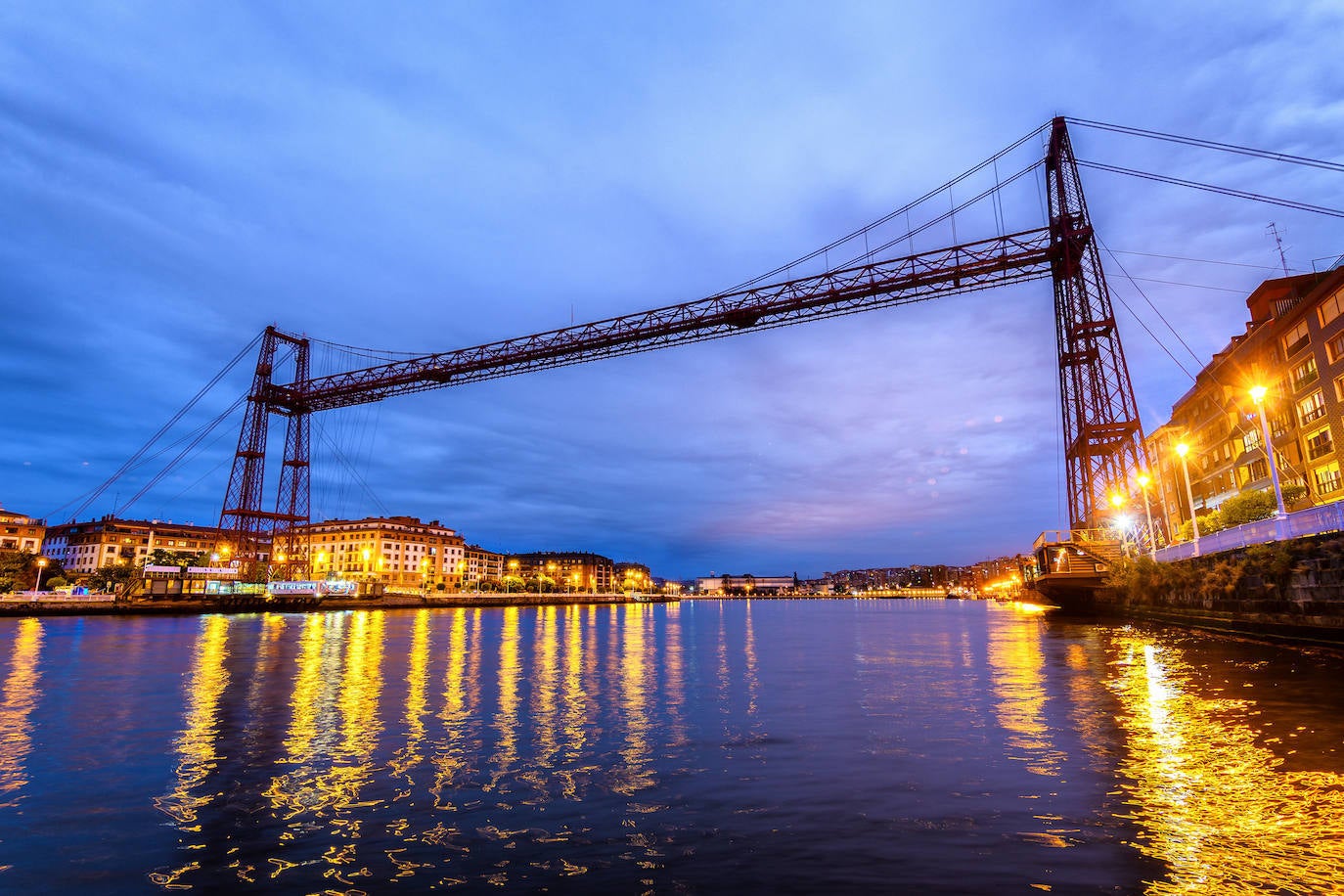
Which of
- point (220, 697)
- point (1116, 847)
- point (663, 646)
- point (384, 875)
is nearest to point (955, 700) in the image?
point (1116, 847)

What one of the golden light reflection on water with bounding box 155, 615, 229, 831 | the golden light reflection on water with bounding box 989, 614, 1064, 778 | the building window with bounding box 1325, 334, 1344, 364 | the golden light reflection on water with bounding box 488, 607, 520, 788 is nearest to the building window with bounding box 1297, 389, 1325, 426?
the building window with bounding box 1325, 334, 1344, 364

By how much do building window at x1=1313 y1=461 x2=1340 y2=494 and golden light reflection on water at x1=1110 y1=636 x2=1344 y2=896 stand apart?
3976 centimetres

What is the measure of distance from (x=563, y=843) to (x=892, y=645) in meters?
27.4

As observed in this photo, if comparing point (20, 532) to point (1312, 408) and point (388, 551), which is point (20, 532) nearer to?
point (388, 551)

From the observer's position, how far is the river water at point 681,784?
17.8ft

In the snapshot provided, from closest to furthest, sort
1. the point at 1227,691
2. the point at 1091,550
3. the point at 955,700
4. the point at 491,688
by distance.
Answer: the point at 1227,691 < the point at 955,700 < the point at 491,688 < the point at 1091,550

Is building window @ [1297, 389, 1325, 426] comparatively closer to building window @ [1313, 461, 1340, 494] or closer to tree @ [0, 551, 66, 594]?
building window @ [1313, 461, 1340, 494]

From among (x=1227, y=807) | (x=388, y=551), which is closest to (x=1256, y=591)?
(x=1227, y=807)

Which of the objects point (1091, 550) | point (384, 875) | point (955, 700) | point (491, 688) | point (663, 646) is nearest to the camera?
point (384, 875)

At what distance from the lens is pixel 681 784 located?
8.12 meters

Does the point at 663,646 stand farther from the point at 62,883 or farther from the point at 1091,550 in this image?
the point at 1091,550

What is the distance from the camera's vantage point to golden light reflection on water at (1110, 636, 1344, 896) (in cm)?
499

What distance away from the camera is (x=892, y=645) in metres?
30.6

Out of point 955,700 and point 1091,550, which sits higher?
point 1091,550
